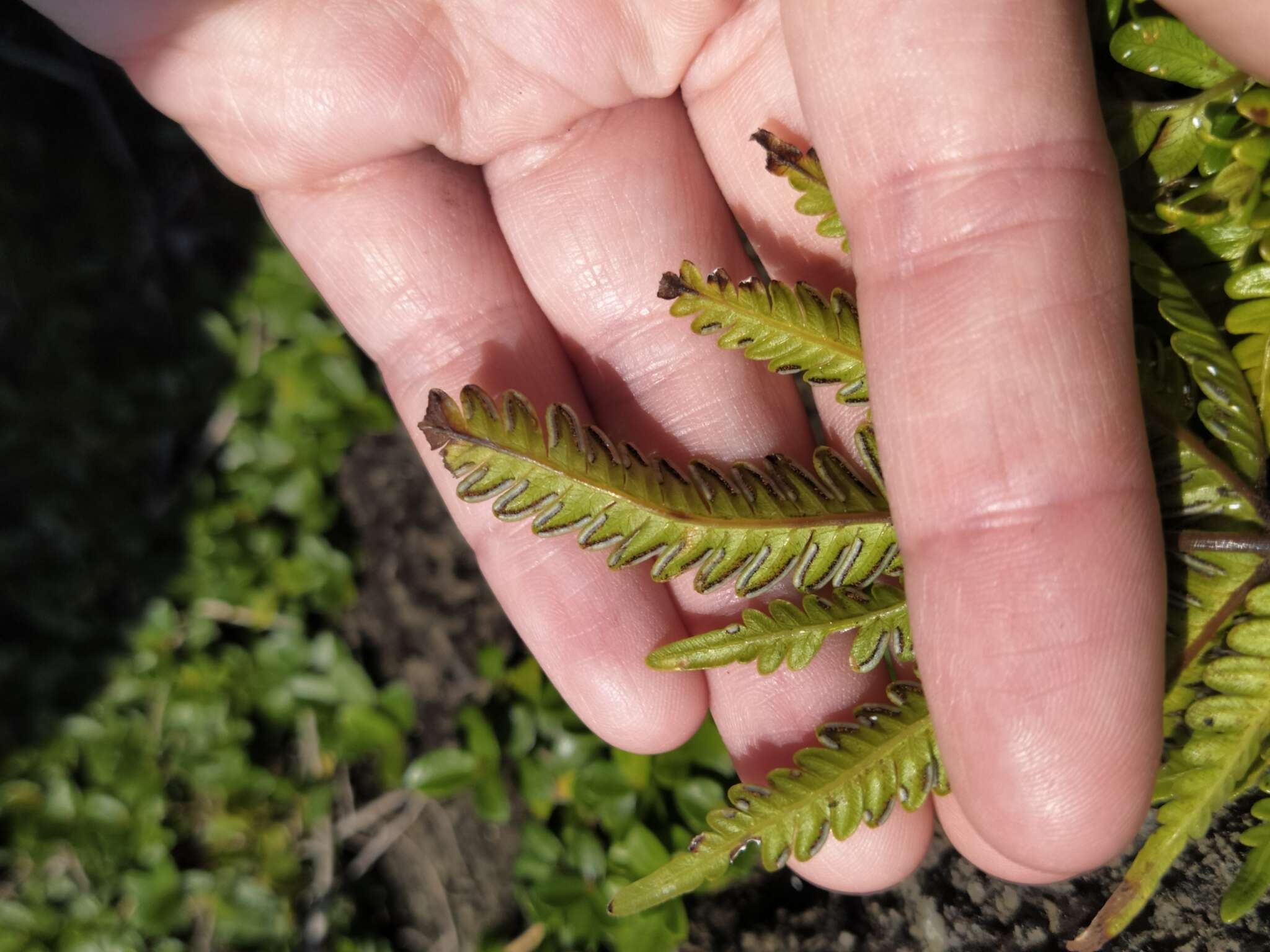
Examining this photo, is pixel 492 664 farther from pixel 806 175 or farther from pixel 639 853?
pixel 806 175

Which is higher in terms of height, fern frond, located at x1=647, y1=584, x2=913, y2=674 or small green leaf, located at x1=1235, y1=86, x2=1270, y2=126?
small green leaf, located at x1=1235, y1=86, x2=1270, y2=126

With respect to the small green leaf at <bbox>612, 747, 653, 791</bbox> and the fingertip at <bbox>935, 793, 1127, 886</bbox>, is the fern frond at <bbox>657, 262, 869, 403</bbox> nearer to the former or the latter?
the fingertip at <bbox>935, 793, 1127, 886</bbox>

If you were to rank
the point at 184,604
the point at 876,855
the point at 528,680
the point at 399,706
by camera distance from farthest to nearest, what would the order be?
the point at 184,604, the point at 399,706, the point at 528,680, the point at 876,855

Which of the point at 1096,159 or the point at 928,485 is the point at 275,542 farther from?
the point at 1096,159

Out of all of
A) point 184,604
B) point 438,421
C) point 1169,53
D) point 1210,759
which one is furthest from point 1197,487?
point 184,604

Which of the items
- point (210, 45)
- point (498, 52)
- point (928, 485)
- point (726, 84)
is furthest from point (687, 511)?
point (210, 45)

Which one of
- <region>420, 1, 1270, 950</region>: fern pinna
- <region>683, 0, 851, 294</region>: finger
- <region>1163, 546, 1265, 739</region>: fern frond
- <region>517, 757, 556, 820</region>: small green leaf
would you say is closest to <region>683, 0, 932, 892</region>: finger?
<region>683, 0, 851, 294</region>: finger
